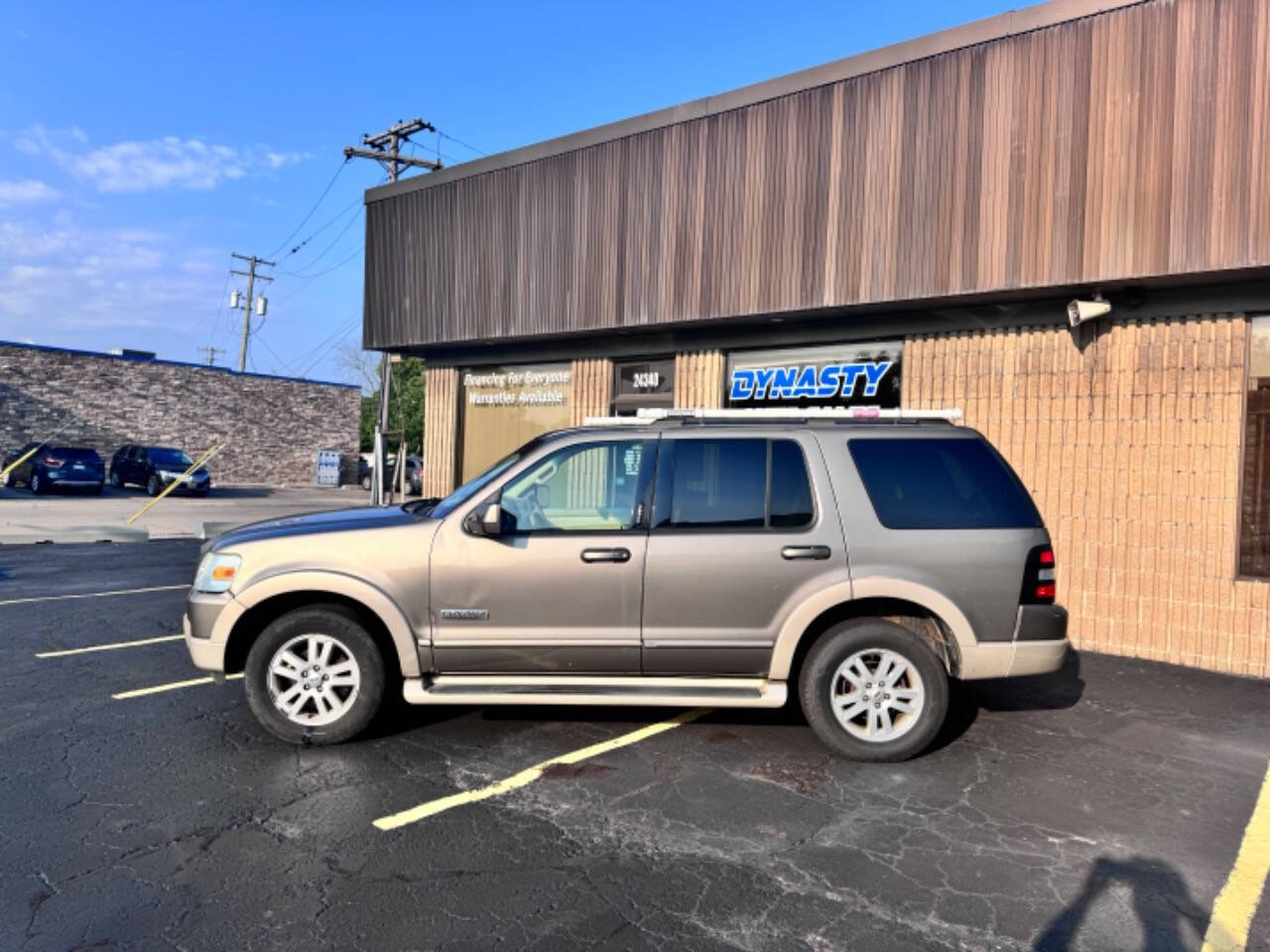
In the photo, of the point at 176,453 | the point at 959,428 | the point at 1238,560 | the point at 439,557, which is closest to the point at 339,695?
the point at 439,557

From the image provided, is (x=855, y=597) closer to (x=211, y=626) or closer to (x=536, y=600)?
(x=536, y=600)

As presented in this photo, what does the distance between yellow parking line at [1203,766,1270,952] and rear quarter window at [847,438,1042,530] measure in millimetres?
1784

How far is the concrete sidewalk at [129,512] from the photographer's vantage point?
16.0 meters

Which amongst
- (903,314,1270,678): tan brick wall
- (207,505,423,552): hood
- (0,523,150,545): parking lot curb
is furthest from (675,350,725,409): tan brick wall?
(0,523,150,545): parking lot curb

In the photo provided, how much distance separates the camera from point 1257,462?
23.3 feet

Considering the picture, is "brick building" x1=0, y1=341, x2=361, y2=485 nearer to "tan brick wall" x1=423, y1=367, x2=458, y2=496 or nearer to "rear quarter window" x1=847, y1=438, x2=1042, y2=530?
"tan brick wall" x1=423, y1=367, x2=458, y2=496

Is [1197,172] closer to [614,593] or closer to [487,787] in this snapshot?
[614,593]

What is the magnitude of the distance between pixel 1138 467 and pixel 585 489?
546cm

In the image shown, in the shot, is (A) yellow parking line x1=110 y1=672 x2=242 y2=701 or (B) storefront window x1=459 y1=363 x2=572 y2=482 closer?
(A) yellow parking line x1=110 y1=672 x2=242 y2=701

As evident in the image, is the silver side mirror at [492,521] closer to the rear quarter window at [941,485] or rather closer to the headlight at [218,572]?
the headlight at [218,572]

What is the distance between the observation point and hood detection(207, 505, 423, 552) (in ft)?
16.0

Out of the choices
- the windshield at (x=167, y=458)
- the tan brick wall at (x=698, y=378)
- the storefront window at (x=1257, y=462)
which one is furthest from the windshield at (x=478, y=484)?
the windshield at (x=167, y=458)

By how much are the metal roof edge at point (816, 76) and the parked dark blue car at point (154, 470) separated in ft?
65.6

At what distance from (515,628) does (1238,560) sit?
6.23 meters
